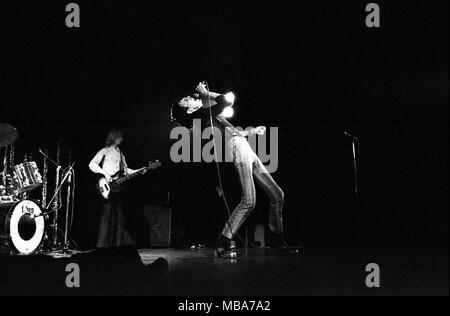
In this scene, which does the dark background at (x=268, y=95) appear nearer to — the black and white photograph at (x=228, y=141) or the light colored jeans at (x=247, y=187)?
the black and white photograph at (x=228, y=141)

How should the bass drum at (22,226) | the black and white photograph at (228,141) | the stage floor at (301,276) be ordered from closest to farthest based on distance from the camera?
the stage floor at (301,276)
the black and white photograph at (228,141)
the bass drum at (22,226)

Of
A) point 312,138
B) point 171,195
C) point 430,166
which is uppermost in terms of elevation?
point 312,138

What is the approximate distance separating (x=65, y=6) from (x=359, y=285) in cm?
315

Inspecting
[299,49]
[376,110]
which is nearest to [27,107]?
[299,49]

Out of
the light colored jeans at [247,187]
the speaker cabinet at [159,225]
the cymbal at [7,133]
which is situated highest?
the cymbal at [7,133]

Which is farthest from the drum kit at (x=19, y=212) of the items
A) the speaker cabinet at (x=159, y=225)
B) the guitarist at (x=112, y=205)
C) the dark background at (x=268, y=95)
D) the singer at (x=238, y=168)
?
the singer at (x=238, y=168)

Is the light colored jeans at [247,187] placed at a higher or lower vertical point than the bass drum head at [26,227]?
higher

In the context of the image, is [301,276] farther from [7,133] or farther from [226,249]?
[7,133]

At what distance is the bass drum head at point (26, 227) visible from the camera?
4.22 meters

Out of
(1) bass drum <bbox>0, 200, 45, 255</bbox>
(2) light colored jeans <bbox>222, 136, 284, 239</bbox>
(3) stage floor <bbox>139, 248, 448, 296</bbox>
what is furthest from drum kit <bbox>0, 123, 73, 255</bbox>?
(2) light colored jeans <bbox>222, 136, 284, 239</bbox>

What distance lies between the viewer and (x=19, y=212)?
14.4 feet

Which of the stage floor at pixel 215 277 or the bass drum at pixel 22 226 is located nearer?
the stage floor at pixel 215 277

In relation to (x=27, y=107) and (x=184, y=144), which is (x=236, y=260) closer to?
(x=184, y=144)
